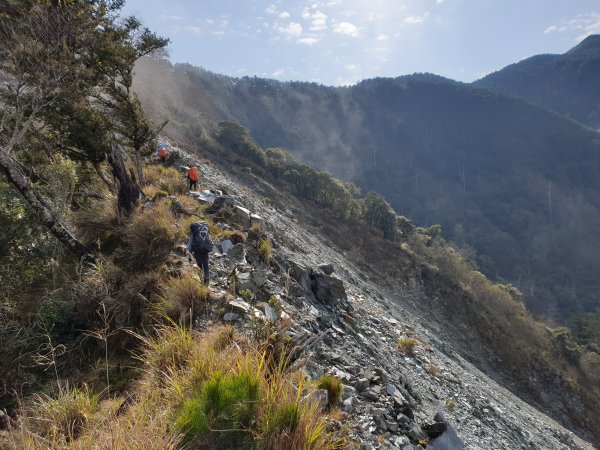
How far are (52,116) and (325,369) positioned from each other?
9.52m

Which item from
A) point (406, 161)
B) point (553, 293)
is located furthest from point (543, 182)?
point (553, 293)

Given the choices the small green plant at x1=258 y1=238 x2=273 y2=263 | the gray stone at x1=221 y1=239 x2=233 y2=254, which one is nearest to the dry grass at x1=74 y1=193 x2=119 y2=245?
the gray stone at x1=221 y1=239 x2=233 y2=254

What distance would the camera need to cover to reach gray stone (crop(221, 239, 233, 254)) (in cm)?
763

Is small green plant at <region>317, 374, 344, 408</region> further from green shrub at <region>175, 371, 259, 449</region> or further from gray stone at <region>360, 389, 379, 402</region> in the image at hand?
green shrub at <region>175, 371, 259, 449</region>

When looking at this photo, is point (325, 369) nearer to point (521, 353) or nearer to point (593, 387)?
point (521, 353)

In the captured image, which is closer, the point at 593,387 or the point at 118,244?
the point at 118,244

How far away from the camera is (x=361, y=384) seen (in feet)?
15.5

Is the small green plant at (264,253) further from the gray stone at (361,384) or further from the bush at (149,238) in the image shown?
the gray stone at (361,384)

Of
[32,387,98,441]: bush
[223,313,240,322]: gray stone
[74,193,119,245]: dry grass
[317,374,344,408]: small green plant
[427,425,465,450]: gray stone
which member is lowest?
[427,425,465,450]: gray stone

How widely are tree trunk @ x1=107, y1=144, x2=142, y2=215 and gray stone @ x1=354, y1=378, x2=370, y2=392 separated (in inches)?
254

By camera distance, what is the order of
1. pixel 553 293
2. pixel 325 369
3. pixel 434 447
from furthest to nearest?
1. pixel 553 293
2. pixel 325 369
3. pixel 434 447

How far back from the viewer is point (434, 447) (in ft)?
14.7

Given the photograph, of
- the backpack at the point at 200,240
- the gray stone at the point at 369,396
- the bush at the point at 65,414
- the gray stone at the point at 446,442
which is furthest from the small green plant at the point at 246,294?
the gray stone at the point at 446,442

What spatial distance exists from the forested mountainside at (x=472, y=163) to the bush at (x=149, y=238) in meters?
74.6
